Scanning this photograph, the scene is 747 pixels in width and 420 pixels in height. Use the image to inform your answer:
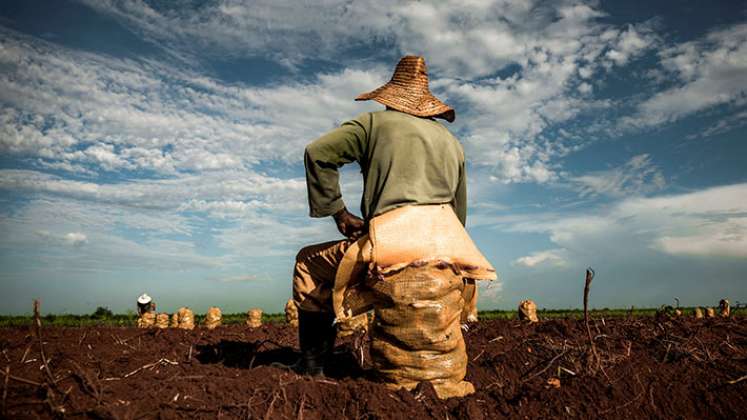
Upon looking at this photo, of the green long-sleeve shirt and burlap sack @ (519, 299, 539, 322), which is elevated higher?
the green long-sleeve shirt

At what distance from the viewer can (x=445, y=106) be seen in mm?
3902

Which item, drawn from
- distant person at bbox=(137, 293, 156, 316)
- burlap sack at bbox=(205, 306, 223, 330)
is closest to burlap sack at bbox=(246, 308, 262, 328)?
burlap sack at bbox=(205, 306, 223, 330)

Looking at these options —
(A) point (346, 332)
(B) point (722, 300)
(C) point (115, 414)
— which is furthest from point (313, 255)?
(B) point (722, 300)

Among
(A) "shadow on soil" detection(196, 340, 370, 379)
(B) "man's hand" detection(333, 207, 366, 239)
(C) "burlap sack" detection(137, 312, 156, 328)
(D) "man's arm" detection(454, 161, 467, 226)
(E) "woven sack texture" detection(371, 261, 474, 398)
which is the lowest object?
(A) "shadow on soil" detection(196, 340, 370, 379)

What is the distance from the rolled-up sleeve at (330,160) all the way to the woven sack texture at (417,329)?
715 millimetres

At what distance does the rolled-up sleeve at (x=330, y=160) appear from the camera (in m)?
3.59

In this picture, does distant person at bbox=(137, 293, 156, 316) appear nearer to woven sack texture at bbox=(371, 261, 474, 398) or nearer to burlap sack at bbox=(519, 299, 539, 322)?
burlap sack at bbox=(519, 299, 539, 322)

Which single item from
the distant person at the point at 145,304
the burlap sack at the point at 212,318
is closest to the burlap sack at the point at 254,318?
the burlap sack at the point at 212,318

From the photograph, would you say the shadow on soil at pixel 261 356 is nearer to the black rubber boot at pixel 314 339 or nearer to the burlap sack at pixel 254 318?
the black rubber boot at pixel 314 339

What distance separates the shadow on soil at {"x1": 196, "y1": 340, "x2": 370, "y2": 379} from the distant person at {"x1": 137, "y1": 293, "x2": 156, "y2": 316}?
513cm

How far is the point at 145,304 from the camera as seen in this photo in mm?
10758

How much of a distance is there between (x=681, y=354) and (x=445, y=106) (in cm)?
→ 304

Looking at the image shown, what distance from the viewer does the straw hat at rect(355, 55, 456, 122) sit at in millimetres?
3764

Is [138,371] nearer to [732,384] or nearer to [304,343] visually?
[304,343]
